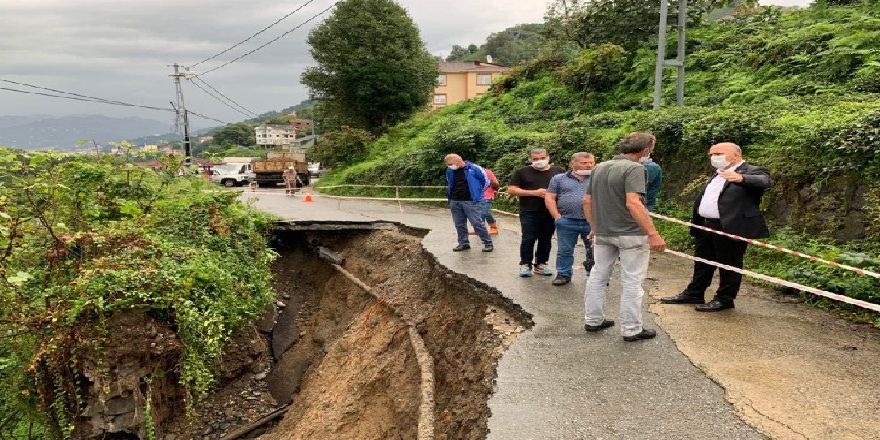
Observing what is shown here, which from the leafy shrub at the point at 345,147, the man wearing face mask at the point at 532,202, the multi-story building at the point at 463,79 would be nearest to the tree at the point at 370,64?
the leafy shrub at the point at 345,147

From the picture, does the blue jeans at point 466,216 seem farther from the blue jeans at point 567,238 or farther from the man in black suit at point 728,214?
the man in black suit at point 728,214

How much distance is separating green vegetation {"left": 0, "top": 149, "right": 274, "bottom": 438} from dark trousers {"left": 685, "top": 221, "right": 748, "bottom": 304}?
5.54m

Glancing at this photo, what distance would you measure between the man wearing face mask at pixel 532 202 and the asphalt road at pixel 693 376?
0.88 meters

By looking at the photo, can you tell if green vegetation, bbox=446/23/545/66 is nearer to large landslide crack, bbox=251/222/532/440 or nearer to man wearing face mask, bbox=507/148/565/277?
large landslide crack, bbox=251/222/532/440

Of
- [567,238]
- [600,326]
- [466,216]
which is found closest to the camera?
[600,326]

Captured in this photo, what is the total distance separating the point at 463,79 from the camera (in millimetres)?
63500

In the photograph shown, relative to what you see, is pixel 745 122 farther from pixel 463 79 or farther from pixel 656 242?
pixel 463 79

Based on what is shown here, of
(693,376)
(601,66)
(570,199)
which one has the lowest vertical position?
(693,376)

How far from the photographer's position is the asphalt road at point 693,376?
3299 mm

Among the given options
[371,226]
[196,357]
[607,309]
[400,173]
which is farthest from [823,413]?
[400,173]

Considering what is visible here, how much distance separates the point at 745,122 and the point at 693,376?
6470 mm

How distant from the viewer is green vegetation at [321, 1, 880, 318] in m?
6.51

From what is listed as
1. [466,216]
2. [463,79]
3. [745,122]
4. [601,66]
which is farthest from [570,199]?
[463,79]

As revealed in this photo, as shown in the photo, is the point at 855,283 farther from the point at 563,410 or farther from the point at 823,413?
the point at 563,410
